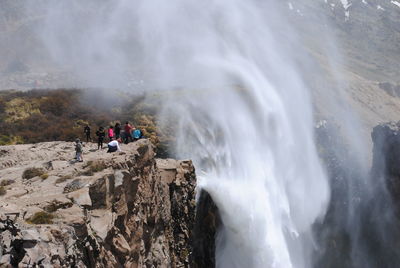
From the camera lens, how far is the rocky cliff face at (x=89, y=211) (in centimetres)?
838

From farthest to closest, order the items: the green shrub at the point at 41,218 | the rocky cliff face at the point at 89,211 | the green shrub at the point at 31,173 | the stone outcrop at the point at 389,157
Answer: the stone outcrop at the point at 389,157
the green shrub at the point at 31,173
the green shrub at the point at 41,218
the rocky cliff face at the point at 89,211

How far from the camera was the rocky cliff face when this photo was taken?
838 centimetres

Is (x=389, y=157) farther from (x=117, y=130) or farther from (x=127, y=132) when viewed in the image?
(x=127, y=132)

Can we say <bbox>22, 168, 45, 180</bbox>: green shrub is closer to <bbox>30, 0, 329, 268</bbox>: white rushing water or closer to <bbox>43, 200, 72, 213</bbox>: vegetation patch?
<bbox>43, 200, 72, 213</bbox>: vegetation patch

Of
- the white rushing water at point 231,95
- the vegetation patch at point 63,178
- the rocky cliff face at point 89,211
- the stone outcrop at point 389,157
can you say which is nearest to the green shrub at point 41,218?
the rocky cliff face at point 89,211

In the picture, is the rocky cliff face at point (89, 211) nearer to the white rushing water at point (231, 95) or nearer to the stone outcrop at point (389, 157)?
the white rushing water at point (231, 95)

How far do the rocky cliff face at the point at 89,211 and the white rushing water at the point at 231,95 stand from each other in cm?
1063

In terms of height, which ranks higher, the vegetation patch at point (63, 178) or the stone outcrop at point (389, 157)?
the vegetation patch at point (63, 178)

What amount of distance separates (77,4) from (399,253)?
9281 centimetres

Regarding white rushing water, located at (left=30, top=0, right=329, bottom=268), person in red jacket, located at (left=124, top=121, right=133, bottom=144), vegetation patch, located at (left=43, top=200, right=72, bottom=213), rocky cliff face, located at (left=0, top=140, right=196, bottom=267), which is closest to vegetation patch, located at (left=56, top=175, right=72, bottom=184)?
rocky cliff face, located at (left=0, top=140, right=196, bottom=267)

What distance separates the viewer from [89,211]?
1070cm

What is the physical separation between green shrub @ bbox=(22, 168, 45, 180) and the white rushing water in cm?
1526

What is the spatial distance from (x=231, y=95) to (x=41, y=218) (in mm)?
41719

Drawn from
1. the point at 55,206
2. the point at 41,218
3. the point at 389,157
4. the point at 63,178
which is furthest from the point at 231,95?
the point at 41,218
